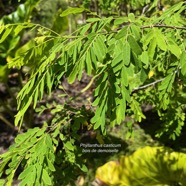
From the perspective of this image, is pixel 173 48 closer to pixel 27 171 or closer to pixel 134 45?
pixel 134 45

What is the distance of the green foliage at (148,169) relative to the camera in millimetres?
3365

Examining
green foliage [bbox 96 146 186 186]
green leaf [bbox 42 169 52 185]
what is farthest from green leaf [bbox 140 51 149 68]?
green foliage [bbox 96 146 186 186]

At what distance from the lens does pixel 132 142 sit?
14.9ft

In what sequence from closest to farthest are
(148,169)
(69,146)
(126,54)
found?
(126,54), (69,146), (148,169)

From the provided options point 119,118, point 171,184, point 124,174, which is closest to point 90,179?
point 124,174

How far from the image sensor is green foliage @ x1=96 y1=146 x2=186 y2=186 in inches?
132

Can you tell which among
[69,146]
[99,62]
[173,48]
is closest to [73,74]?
[99,62]

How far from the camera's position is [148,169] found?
11.5 ft

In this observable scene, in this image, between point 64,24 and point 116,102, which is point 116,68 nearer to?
point 116,102

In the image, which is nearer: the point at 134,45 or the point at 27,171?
the point at 134,45

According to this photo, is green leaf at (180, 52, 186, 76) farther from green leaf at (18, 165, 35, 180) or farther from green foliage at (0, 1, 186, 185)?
green leaf at (18, 165, 35, 180)

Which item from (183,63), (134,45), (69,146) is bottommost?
(69,146)

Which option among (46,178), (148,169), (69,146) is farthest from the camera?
(148,169)

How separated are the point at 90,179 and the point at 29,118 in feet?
4.62
